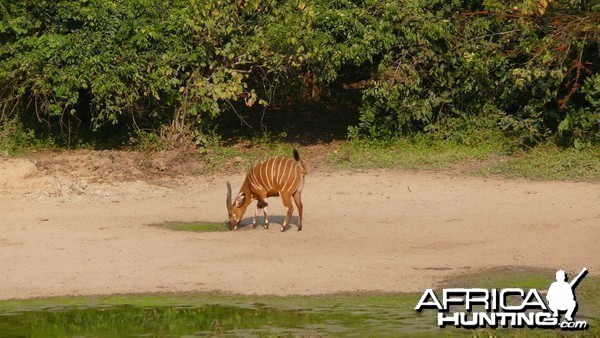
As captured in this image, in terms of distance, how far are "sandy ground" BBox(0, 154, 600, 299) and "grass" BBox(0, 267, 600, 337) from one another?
12.7 inches

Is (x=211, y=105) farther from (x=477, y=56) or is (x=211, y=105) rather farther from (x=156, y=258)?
(x=156, y=258)

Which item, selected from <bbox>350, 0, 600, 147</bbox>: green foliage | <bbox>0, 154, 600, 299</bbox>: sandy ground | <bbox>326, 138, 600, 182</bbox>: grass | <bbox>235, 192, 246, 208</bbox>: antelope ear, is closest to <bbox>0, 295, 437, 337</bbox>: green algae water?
<bbox>0, 154, 600, 299</bbox>: sandy ground

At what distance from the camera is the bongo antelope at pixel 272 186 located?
1475cm

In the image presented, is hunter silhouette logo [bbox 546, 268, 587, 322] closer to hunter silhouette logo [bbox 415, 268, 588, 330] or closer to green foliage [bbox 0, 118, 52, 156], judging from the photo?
hunter silhouette logo [bbox 415, 268, 588, 330]

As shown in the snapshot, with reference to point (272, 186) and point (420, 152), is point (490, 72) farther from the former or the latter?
point (272, 186)

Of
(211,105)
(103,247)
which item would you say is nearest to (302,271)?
(103,247)

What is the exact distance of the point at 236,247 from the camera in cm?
1387

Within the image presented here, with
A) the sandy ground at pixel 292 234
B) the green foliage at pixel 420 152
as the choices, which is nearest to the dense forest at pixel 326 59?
the green foliage at pixel 420 152

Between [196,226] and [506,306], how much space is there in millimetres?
5226

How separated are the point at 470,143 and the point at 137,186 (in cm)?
533

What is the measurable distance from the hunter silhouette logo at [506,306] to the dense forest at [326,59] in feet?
24.6

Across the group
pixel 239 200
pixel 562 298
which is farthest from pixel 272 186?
pixel 562 298

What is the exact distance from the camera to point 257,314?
11070 millimetres

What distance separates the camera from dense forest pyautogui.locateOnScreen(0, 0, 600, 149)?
61.0 ft
